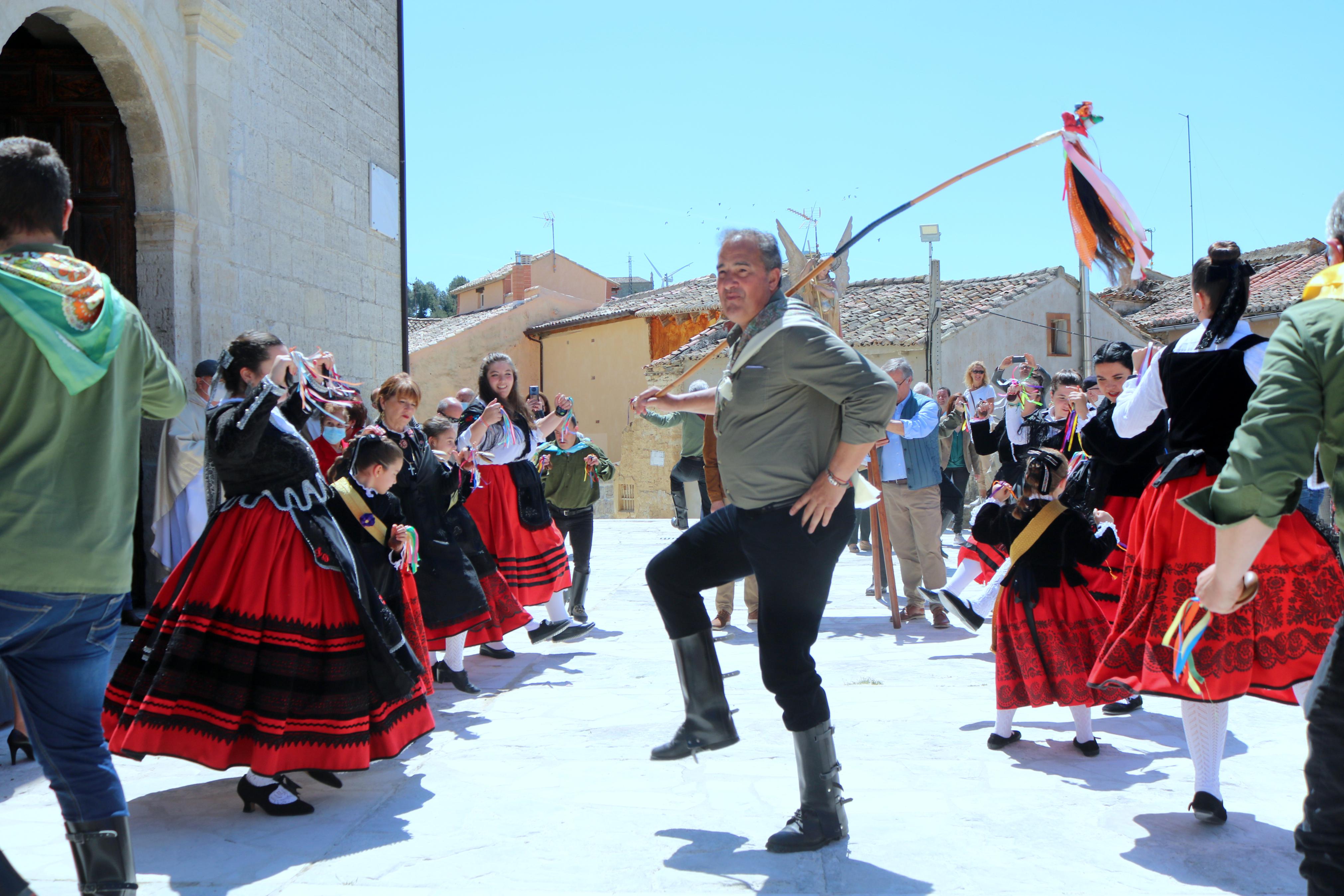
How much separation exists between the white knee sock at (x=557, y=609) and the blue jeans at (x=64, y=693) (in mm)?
4341

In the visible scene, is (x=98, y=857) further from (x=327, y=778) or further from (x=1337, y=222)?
→ (x=1337, y=222)

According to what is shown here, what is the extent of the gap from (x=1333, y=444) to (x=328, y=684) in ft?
9.54

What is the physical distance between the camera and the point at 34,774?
3.99 metres

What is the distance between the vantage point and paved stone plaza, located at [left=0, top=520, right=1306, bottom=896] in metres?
2.92

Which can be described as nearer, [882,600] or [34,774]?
[34,774]

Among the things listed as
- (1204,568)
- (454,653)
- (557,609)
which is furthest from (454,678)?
(1204,568)

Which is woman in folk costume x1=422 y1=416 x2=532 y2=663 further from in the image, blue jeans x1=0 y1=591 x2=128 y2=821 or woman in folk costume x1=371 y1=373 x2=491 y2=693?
blue jeans x1=0 y1=591 x2=128 y2=821

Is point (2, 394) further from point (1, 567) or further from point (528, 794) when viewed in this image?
point (528, 794)

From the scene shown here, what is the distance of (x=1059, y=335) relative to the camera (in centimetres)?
2842

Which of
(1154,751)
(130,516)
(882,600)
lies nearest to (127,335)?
(130,516)

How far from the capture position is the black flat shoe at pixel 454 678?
17.7ft

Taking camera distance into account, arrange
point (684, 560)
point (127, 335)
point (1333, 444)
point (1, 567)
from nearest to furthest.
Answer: point (1333, 444), point (1, 567), point (127, 335), point (684, 560)

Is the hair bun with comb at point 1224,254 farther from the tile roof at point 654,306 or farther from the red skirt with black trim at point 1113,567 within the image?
the tile roof at point 654,306

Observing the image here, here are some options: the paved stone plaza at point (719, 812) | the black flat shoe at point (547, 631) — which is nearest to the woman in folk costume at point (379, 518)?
the paved stone plaza at point (719, 812)
